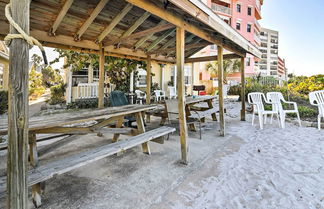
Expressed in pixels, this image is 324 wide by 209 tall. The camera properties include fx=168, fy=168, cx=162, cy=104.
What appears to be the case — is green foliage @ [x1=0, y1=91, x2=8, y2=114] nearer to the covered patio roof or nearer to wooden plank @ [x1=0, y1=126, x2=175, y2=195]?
the covered patio roof

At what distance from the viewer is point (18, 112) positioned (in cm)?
100

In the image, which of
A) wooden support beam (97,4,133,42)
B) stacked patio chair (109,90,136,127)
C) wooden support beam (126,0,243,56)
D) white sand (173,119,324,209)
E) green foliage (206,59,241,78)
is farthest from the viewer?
green foliage (206,59,241,78)

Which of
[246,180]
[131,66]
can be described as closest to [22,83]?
[246,180]

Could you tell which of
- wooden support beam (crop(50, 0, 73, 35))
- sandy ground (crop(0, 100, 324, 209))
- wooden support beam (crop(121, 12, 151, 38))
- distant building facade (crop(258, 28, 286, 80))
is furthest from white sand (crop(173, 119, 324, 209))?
distant building facade (crop(258, 28, 286, 80))

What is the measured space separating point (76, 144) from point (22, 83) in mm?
2898

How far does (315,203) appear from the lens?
1.73m

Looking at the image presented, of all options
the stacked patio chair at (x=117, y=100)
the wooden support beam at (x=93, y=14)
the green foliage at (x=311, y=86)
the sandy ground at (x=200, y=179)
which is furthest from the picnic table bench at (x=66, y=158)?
the green foliage at (x=311, y=86)

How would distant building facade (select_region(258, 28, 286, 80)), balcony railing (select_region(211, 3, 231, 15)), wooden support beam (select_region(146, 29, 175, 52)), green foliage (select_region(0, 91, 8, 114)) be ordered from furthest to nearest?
distant building facade (select_region(258, 28, 286, 80)), balcony railing (select_region(211, 3, 231, 15)), green foliage (select_region(0, 91, 8, 114)), wooden support beam (select_region(146, 29, 175, 52))

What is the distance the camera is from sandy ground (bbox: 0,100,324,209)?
1.76 metres

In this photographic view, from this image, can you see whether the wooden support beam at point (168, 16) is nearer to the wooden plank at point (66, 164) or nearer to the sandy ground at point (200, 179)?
the wooden plank at point (66, 164)

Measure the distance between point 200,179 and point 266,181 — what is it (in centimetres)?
83

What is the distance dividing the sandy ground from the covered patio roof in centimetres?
218

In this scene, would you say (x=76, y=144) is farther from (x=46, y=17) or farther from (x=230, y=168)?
(x=230, y=168)

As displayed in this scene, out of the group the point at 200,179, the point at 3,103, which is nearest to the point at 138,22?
the point at 200,179
